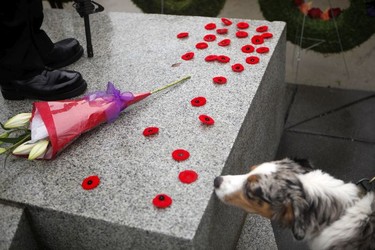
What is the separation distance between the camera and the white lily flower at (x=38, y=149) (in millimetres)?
2098

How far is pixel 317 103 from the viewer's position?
3805 mm

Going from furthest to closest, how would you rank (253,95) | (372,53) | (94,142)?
1. (372,53)
2. (253,95)
3. (94,142)

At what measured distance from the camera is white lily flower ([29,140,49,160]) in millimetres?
2098

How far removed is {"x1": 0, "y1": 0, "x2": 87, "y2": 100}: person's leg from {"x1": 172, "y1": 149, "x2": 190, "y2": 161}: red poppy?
2.99 ft

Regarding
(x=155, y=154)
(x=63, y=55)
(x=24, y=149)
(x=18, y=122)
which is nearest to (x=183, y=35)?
(x=63, y=55)

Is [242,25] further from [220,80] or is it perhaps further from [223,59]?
[220,80]

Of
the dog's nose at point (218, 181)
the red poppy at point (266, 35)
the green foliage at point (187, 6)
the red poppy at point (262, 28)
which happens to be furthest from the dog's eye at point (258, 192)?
the green foliage at point (187, 6)

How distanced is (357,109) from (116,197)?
258 centimetres

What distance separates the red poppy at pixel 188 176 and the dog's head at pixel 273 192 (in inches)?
5.2

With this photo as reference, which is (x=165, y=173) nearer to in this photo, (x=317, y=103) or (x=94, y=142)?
(x=94, y=142)

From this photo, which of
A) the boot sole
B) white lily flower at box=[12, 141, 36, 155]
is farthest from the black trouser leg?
white lily flower at box=[12, 141, 36, 155]

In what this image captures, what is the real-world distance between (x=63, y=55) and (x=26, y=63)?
1.92 feet

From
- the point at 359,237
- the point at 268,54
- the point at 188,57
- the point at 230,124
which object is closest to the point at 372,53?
the point at 268,54

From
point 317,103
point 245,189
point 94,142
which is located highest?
point 245,189
